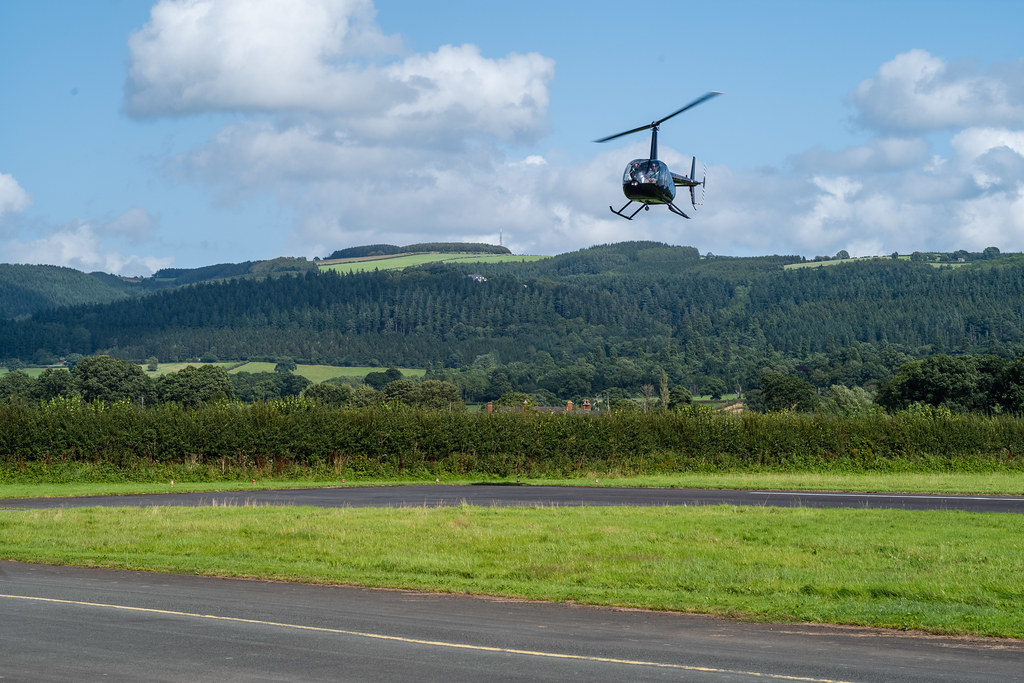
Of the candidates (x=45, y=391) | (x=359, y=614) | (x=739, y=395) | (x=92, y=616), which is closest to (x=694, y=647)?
(x=359, y=614)

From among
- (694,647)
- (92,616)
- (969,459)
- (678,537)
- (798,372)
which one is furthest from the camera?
(798,372)

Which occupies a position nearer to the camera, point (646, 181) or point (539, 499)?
point (539, 499)

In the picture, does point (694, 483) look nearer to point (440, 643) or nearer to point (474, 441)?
point (474, 441)

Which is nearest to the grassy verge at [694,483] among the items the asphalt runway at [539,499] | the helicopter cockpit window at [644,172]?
the asphalt runway at [539,499]

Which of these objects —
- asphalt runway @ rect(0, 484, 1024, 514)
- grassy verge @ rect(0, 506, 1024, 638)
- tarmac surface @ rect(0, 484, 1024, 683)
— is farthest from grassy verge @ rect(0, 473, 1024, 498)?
tarmac surface @ rect(0, 484, 1024, 683)

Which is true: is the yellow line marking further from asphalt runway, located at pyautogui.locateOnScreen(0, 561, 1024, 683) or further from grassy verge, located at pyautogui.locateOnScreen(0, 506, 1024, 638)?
grassy verge, located at pyautogui.locateOnScreen(0, 506, 1024, 638)

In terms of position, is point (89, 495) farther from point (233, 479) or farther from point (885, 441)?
point (885, 441)

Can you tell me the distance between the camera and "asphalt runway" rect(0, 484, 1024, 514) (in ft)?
106

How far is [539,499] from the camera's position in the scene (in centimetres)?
3531

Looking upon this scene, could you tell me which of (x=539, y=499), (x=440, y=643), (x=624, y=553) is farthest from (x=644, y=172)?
(x=440, y=643)

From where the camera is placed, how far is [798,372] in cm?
19800

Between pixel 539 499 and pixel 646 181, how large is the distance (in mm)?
13039

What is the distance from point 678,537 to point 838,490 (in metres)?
17.7

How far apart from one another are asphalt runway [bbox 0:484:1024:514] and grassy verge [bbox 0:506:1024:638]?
4483 millimetres
